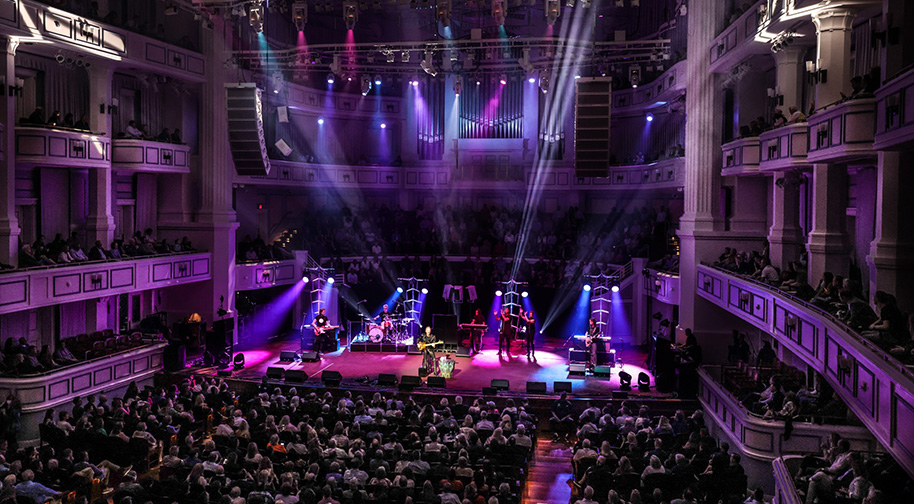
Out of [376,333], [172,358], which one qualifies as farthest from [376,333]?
[172,358]

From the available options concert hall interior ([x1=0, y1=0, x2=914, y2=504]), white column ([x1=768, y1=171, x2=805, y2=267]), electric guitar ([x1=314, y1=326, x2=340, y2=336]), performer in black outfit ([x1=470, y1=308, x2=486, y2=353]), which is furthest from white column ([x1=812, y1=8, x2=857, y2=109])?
electric guitar ([x1=314, y1=326, x2=340, y2=336])

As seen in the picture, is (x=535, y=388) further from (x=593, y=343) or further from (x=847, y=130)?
(x=847, y=130)

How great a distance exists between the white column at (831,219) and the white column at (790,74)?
10.1ft

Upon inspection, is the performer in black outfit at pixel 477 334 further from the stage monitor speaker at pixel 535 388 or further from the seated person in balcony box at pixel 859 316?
the seated person in balcony box at pixel 859 316

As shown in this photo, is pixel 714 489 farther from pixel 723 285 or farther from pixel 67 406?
pixel 67 406

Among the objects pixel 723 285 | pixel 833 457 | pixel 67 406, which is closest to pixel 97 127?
pixel 67 406

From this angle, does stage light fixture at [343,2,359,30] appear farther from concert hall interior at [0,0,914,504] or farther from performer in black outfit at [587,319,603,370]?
performer in black outfit at [587,319,603,370]

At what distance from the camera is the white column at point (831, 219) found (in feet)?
49.0

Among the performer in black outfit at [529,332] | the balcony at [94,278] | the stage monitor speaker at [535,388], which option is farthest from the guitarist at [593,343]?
the balcony at [94,278]

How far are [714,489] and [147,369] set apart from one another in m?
15.0

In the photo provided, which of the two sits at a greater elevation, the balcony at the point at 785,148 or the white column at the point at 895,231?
the balcony at the point at 785,148

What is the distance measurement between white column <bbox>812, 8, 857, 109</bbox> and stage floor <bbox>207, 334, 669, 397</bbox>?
27.5 ft

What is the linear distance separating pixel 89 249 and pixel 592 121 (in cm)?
1431

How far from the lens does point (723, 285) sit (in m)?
18.6
